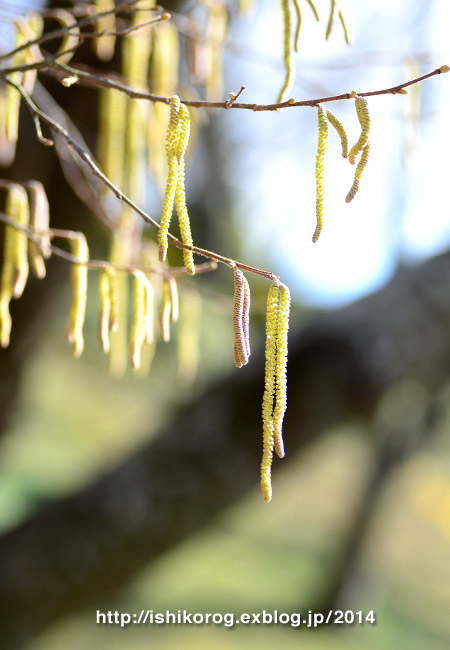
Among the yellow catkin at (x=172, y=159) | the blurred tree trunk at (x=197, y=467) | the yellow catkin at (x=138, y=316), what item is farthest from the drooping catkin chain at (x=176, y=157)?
the blurred tree trunk at (x=197, y=467)

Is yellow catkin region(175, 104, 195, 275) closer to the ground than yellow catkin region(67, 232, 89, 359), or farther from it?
farther from it

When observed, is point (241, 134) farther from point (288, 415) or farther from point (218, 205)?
point (288, 415)

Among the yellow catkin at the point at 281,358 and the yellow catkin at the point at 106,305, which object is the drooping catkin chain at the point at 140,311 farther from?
the yellow catkin at the point at 281,358

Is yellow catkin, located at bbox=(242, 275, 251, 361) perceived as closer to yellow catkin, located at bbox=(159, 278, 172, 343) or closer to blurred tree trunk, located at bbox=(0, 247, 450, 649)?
yellow catkin, located at bbox=(159, 278, 172, 343)

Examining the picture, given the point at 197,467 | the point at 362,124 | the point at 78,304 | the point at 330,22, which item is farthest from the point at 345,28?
the point at 197,467

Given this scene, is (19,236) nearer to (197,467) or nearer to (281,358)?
(281,358)

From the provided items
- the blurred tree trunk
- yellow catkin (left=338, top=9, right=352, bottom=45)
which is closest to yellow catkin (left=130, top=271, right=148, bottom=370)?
yellow catkin (left=338, top=9, right=352, bottom=45)

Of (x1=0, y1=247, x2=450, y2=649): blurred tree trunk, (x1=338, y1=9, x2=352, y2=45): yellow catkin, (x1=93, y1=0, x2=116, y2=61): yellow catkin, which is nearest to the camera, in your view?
(x1=338, y1=9, x2=352, y2=45): yellow catkin

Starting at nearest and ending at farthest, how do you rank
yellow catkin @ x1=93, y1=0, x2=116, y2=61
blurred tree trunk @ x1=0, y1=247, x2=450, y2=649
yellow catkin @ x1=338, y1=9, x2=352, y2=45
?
yellow catkin @ x1=338, y1=9, x2=352, y2=45 < yellow catkin @ x1=93, y1=0, x2=116, y2=61 < blurred tree trunk @ x1=0, y1=247, x2=450, y2=649
